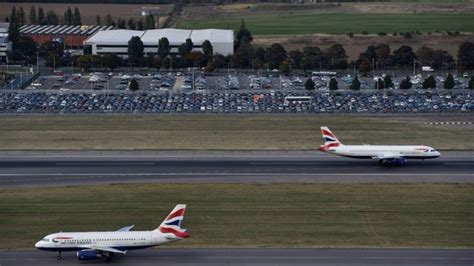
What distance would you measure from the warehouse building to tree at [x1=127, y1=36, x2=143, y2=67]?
81.9ft

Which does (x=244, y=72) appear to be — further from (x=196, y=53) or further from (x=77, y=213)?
(x=77, y=213)

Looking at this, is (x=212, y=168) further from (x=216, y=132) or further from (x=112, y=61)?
(x=112, y=61)

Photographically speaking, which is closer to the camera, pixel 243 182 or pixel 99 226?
pixel 99 226

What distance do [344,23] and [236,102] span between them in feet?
271

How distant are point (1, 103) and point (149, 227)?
188 feet

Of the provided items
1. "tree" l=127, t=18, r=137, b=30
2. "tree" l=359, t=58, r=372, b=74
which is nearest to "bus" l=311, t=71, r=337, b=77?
"tree" l=359, t=58, r=372, b=74

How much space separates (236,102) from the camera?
4220 inches

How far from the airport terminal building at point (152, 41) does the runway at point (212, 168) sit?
70.2 m

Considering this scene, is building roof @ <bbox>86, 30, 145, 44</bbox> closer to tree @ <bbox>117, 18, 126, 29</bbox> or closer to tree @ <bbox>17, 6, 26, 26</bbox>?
tree @ <bbox>117, 18, 126, 29</bbox>

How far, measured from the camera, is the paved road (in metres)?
46.3

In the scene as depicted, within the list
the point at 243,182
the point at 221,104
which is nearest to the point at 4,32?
the point at 221,104

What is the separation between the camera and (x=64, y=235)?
47.4 metres

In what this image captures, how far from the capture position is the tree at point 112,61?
135250 millimetres

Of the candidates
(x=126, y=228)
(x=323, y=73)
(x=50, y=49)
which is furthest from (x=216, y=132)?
(x=50, y=49)
